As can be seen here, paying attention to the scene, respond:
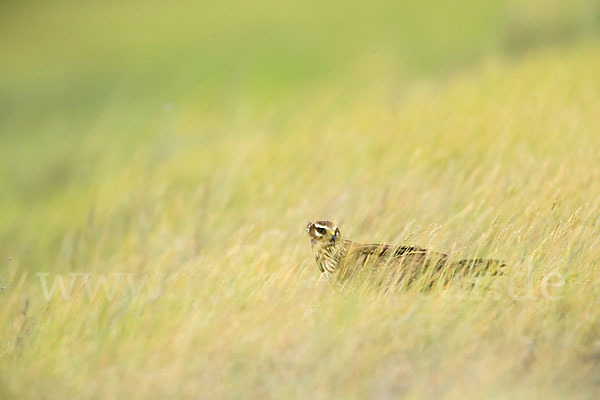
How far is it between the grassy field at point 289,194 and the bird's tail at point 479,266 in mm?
78

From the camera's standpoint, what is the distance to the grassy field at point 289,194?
4203 millimetres

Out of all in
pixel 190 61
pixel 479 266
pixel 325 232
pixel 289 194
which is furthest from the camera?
pixel 190 61

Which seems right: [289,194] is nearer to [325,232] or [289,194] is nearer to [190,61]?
[325,232]

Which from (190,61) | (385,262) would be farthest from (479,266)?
(190,61)

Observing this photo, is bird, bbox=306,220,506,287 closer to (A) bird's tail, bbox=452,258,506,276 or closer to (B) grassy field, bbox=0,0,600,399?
(A) bird's tail, bbox=452,258,506,276

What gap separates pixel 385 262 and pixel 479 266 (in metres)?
0.56

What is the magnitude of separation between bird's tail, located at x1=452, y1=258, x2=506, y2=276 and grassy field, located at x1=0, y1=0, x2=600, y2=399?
0.08 m

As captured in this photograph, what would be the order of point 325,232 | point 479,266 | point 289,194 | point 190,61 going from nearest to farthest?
point 479,266
point 325,232
point 289,194
point 190,61

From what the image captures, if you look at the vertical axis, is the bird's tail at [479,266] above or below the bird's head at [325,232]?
above

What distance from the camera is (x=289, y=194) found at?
22.5 feet

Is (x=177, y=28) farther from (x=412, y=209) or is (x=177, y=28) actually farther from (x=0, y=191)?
(x=412, y=209)

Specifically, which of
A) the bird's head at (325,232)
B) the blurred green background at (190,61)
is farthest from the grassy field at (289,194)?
the bird's head at (325,232)

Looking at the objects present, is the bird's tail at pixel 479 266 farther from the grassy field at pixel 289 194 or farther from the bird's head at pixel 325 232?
the bird's head at pixel 325 232

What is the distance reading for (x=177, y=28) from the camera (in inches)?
449
